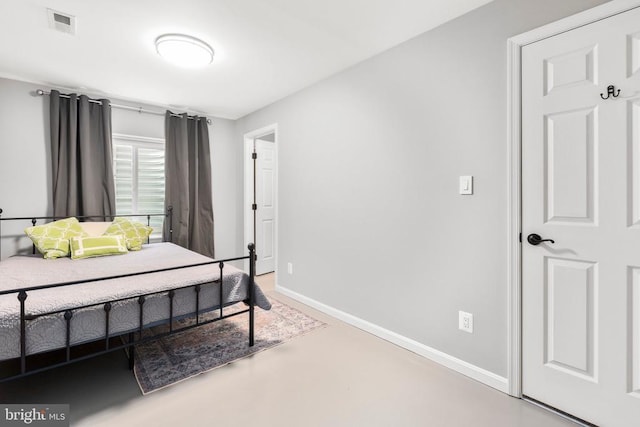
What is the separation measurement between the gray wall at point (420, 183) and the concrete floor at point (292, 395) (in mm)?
262

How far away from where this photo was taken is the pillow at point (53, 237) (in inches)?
108

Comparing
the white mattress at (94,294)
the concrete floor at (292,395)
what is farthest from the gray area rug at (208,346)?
the white mattress at (94,294)

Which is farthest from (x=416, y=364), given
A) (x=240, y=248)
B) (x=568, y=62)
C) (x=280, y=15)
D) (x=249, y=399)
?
(x=240, y=248)

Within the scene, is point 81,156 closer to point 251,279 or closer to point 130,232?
point 130,232

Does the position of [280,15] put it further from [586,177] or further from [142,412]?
[142,412]

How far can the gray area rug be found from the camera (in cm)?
Answer: 198

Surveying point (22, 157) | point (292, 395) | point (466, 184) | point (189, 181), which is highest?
point (22, 157)

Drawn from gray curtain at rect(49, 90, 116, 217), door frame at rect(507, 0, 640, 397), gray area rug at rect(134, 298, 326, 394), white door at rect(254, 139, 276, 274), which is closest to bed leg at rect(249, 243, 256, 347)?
gray area rug at rect(134, 298, 326, 394)

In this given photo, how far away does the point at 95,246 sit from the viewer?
2.81 metres

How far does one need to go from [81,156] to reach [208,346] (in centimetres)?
257

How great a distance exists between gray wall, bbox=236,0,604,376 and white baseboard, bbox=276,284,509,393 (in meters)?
0.04

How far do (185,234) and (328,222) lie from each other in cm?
211

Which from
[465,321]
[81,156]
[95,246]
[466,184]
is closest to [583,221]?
[466,184]

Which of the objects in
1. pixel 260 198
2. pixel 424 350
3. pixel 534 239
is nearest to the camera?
pixel 534 239
